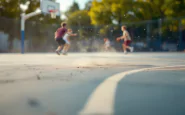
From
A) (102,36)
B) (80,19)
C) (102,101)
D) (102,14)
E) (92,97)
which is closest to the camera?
(102,101)

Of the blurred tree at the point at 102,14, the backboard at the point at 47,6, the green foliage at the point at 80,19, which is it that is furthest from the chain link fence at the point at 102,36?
the green foliage at the point at 80,19

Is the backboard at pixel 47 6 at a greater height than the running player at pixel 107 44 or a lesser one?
greater

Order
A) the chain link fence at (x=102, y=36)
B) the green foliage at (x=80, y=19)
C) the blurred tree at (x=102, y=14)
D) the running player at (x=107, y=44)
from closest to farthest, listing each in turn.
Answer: the running player at (x=107, y=44) < the chain link fence at (x=102, y=36) < the blurred tree at (x=102, y=14) < the green foliage at (x=80, y=19)

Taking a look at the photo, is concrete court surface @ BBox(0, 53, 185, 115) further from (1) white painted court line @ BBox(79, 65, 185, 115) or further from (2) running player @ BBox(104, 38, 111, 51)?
(2) running player @ BBox(104, 38, 111, 51)

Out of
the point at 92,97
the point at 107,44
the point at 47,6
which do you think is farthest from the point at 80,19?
the point at 92,97

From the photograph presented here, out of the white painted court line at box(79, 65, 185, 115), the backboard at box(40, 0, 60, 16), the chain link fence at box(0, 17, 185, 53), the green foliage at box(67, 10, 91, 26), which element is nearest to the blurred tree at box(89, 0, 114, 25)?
the chain link fence at box(0, 17, 185, 53)

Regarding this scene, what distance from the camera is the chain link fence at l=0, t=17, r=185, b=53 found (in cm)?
2562

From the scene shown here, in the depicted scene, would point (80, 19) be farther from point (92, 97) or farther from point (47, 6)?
point (92, 97)

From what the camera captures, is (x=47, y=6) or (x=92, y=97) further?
(x=47, y=6)

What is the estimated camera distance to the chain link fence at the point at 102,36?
25.6 m

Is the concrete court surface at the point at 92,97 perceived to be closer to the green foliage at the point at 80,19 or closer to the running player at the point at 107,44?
the running player at the point at 107,44

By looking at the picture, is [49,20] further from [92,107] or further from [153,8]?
[92,107]

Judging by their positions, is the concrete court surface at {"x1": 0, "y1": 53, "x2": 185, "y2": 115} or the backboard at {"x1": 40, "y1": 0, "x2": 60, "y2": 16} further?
the backboard at {"x1": 40, "y1": 0, "x2": 60, "y2": 16}

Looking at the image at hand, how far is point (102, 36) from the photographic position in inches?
1041
